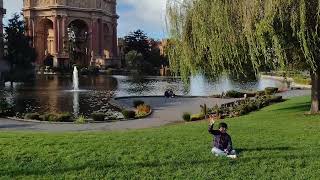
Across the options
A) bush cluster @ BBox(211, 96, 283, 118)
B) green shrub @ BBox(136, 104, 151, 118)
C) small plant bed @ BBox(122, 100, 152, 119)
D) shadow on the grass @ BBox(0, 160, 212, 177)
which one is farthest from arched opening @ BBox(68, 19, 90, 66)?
shadow on the grass @ BBox(0, 160, 212, 177)

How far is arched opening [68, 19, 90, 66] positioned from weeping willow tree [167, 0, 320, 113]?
4352 inches

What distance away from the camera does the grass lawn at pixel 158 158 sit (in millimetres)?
9578

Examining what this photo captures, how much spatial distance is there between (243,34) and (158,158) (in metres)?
6.66

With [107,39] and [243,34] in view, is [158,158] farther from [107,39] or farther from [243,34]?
[107,39]

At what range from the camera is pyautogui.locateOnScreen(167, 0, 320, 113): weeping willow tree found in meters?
14.9

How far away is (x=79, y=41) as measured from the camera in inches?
Result: 5172

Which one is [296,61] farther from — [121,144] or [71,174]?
[71,174]

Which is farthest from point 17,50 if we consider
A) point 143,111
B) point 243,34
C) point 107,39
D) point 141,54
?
point 243,34

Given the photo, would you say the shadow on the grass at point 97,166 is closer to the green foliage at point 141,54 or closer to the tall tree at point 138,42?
the green foliage at point 141,54

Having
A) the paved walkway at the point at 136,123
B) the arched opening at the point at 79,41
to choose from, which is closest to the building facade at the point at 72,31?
the arched opening at the point at 79,41

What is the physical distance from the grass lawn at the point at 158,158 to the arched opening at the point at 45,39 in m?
111

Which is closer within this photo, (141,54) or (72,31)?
(141,54)

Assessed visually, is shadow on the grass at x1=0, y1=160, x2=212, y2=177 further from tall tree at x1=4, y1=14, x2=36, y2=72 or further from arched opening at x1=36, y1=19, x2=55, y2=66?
arched opening at x1=36, y1=19, x2=55, y2=66

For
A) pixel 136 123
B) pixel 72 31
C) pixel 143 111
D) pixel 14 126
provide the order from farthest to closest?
pixel 72 31 → pixel 143 111 → pixel 136 123 → pixel 14 126
